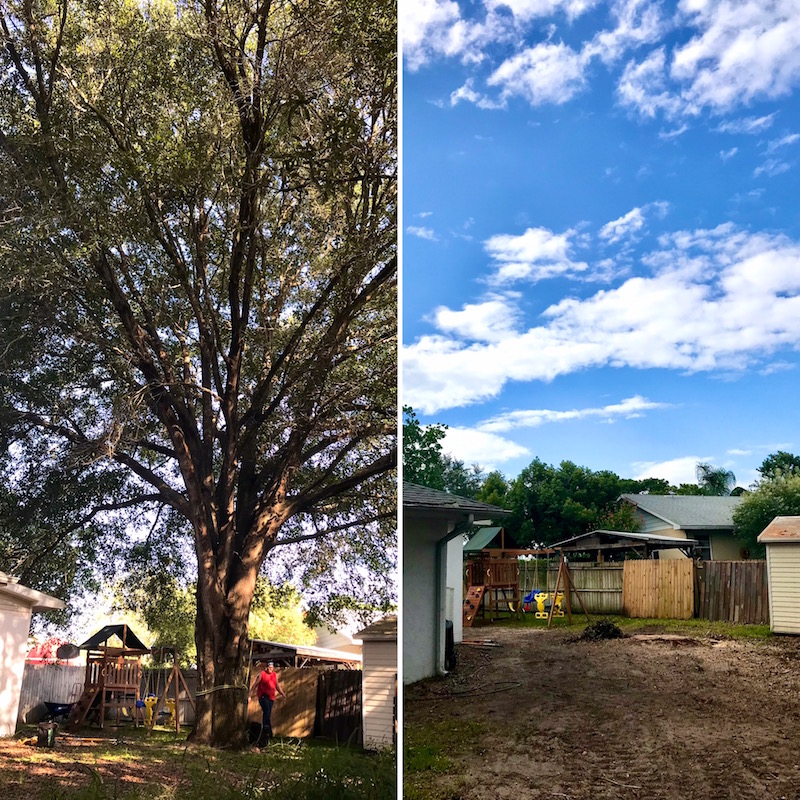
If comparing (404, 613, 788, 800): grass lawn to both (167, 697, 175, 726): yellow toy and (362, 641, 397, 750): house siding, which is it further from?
(167, 697, 175, 726): yellow toy

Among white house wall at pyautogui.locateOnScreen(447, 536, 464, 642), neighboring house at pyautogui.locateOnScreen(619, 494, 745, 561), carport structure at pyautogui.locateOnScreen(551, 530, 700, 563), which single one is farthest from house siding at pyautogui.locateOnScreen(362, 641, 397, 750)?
neighboring house at pyautogui.locateOnScreen(619, 494, 745, 561)

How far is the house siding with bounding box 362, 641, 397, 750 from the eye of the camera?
2152mm

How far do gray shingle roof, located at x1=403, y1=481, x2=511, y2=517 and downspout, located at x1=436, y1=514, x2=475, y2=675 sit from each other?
0.05m

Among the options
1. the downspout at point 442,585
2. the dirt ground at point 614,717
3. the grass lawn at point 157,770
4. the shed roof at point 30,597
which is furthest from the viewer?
the downspout at point 442,585

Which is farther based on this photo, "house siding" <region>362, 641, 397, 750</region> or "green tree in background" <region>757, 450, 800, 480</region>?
"green tree in background" <region>757, 450, 800, 480</region>

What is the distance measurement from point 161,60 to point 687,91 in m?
2.59

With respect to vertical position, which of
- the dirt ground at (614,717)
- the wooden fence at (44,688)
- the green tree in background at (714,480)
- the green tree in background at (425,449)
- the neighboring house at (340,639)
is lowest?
the dirt ground at (614,717)

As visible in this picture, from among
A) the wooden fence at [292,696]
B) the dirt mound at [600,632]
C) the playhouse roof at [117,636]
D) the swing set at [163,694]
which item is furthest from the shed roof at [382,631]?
the dirt mound at [600,632]

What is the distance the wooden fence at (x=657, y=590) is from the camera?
10.4 feet

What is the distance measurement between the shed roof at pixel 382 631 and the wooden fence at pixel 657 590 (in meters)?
1.34

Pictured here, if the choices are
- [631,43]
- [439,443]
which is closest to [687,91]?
[631,43]

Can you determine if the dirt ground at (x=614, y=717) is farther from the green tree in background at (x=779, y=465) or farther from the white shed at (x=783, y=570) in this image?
the green tree in background at (x=779, y=465)

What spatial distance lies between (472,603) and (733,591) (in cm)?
100

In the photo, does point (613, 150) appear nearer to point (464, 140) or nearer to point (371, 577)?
point (464, 140)
